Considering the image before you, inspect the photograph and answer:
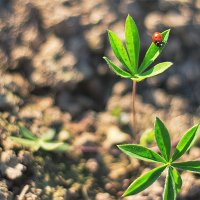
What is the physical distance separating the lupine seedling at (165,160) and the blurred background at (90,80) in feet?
1.38

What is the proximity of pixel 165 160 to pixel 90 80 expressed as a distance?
1.03 m

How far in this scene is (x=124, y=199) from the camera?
2.10 meters

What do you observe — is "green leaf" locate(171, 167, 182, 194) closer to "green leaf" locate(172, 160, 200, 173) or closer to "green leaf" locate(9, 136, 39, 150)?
"green leaf" locate(172, 160, 200, 173)

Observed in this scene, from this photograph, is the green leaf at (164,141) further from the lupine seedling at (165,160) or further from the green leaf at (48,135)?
the green leaf at (48,135)

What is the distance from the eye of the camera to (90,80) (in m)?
2.72

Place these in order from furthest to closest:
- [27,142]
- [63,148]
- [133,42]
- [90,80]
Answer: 1. [90,80]
2. [63,148]
3. [27,142]
4. [133,42]

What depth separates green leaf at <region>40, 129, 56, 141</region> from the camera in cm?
224

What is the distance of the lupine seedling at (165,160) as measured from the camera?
178 cm

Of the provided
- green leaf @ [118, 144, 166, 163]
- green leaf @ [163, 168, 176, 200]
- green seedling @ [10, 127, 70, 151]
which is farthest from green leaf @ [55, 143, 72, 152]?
green leaf @ [163, 168, 176, 200]

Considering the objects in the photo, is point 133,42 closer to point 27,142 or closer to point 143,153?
point 143,153

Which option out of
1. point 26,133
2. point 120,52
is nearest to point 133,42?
point 120,52

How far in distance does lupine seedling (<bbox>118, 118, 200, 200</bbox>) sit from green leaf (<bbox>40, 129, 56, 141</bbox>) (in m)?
0.61

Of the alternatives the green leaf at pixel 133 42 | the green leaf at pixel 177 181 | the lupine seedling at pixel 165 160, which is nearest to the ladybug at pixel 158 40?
the green leaf at pixel 133 42

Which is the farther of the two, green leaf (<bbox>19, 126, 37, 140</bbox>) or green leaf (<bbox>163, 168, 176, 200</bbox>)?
green leaf (<bbox>19, 126, 37, 140</bbox>)
